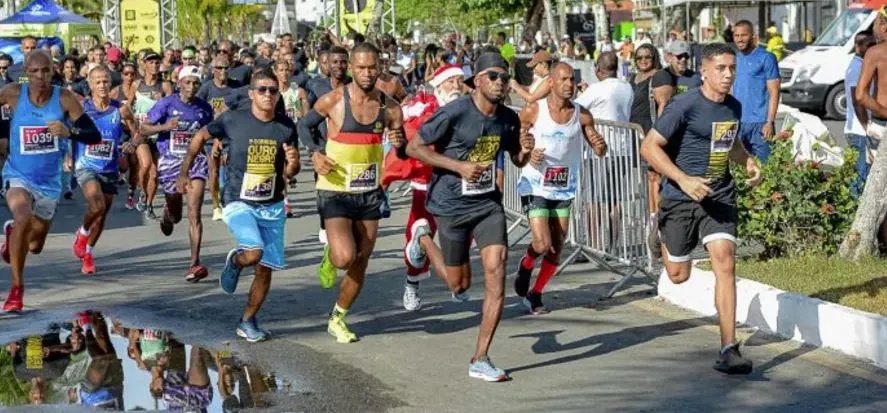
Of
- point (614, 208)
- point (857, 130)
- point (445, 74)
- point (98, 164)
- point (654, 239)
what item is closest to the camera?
point (654, 239)

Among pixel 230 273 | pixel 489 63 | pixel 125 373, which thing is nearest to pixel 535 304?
pixel 230 273

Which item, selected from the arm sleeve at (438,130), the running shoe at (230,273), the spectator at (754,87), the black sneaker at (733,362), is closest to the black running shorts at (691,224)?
the black sneaker at (733,362)

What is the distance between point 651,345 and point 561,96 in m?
2.13

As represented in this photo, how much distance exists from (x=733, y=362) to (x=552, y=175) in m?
2.64

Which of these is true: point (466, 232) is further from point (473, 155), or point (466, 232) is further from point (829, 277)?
point (829, 277)

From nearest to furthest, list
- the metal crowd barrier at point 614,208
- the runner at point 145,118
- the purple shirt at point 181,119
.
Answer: the metal crowd barrier at point 614,208 → the purple shirt at point 181,119 → the runner at point 145,118

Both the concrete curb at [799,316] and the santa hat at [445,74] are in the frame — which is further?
the santa hat at [445,74]

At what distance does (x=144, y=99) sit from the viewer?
696 inches

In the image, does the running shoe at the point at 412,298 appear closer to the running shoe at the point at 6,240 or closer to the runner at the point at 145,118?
the running shoe at the point at 6,240

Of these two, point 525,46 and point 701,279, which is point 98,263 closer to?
point 701,279

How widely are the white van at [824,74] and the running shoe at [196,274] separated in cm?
1719

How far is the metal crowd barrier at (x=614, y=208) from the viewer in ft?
39.0

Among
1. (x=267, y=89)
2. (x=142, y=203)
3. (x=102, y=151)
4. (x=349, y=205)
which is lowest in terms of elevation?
(x=142, y=203)

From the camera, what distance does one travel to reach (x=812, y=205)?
37.3 feet
